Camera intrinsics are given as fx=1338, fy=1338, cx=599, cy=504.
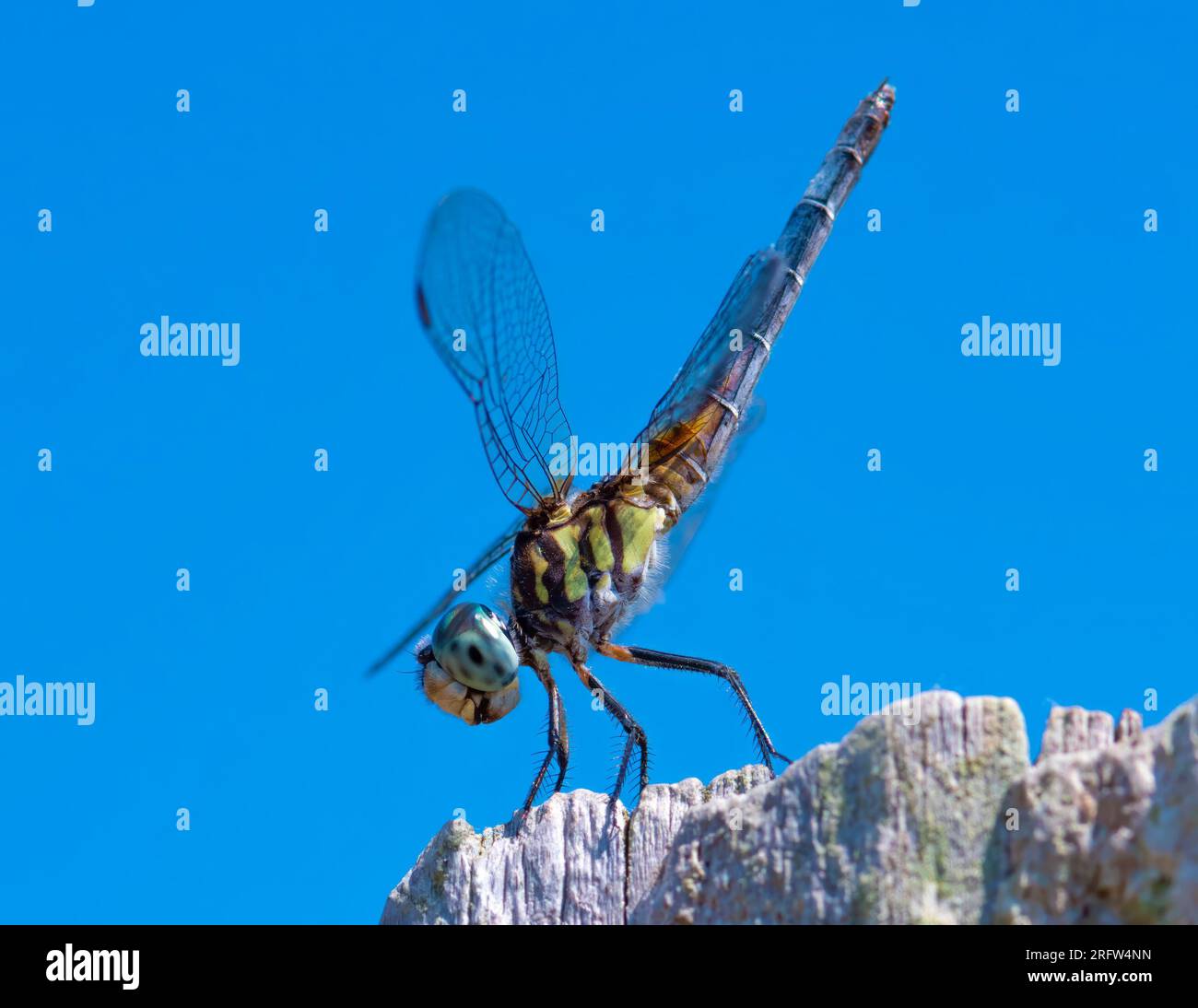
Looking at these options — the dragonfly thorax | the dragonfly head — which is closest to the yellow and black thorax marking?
the dragonfly thorax

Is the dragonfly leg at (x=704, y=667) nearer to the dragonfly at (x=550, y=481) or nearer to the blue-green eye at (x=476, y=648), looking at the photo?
the dragonfly at (x=550, y=481)

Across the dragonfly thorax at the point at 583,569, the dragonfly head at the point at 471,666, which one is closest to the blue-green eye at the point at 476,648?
the dragonfly head at the point at 471,666

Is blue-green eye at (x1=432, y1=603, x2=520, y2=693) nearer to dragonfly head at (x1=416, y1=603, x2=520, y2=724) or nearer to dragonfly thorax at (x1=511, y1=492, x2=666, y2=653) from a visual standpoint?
dragonfly head at (x1=416, y1=603, x2=520, y2=724)

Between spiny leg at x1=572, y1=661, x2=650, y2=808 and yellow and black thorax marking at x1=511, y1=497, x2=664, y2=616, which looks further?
yellow and black thorax marking at x1=511, y1=497, x2=664, y2=616

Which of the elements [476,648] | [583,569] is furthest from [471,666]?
[583,569]
